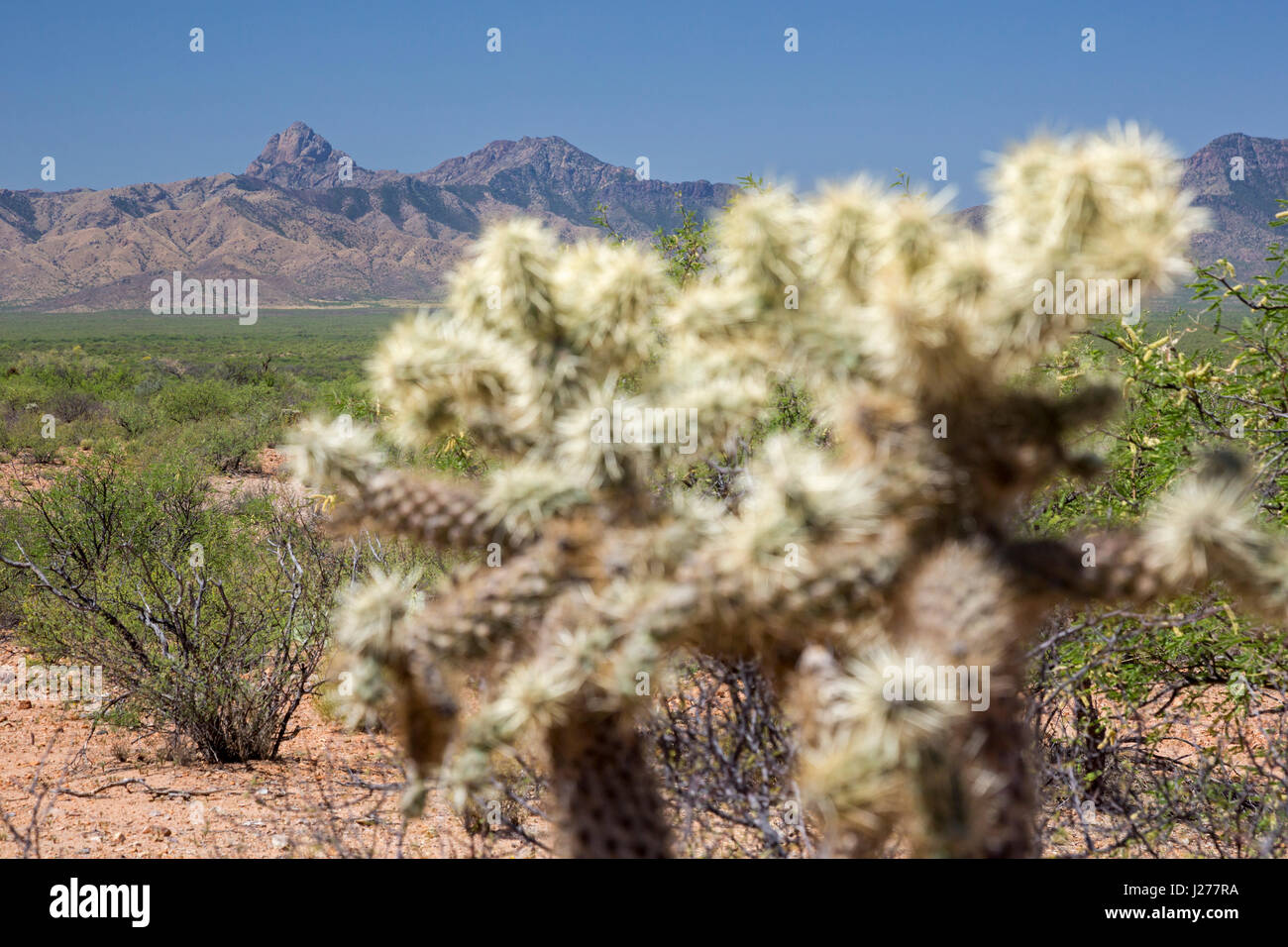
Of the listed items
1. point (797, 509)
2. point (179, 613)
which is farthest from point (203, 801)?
point (797, 509)

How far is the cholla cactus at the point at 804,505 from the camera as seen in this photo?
4.94 feet

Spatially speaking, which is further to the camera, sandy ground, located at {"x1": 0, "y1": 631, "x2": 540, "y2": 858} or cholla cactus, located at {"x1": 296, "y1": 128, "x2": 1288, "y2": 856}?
sandy ground, located at {"x1": 0, "y1": 631, "x2": 540, "y2": 858}

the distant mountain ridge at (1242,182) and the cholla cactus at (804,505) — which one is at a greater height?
the distant mountain ridge at (1242,182)

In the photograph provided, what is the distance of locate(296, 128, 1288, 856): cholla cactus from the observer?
4.94 ft

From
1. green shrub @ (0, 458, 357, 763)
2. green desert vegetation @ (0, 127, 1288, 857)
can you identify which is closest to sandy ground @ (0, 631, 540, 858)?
green shrub @ (0, 458, 357, 763)

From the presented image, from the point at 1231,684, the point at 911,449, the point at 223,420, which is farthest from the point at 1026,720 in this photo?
the point at 223,420

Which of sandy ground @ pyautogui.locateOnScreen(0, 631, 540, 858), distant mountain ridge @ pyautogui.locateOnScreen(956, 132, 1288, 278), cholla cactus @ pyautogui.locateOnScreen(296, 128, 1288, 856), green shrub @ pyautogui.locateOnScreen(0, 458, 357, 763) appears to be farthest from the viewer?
distant mountain ridge @ pyautogui.locateOnScreen(956, 132, 1288, 278)

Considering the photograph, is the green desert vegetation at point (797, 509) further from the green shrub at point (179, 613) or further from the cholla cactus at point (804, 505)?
the green shrub at point (179, 613)

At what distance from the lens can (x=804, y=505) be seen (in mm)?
1539

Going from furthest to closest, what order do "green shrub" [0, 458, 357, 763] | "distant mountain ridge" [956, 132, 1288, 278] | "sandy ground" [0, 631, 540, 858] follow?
"distant mountain ridge" [956, 132, 1288, 278] < "green shrub" [0, 458, 357, 763] < "sandy ground" [0, 631, 540, 858]

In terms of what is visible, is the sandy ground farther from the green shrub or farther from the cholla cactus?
the cholla cactus

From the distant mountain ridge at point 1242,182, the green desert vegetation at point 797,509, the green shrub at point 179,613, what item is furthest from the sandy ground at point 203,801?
the distant mountain ridge at point 1242,182

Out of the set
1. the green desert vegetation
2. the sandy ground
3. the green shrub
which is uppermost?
the green desert vegetation
